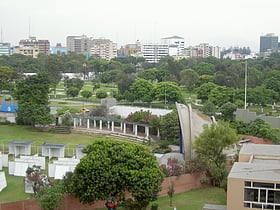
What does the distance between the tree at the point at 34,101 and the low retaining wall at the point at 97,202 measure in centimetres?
1325

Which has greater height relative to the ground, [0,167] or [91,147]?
[91,147]

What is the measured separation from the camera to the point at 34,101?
91.0ft

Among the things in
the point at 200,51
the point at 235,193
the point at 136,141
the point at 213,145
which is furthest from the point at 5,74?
the point at 200,51

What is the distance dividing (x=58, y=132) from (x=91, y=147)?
1442 centimetres

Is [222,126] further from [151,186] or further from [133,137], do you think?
[133,137]

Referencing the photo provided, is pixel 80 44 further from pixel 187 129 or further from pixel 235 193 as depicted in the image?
pixel 235 193

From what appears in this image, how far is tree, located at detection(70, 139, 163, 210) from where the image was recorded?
42.5ft

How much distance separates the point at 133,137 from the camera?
1049 inches

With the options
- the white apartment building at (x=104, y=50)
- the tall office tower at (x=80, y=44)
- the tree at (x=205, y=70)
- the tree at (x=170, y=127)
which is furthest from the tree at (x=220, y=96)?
the tall office tower at (x=80, y=44)

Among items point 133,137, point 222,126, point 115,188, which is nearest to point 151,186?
point 115,188

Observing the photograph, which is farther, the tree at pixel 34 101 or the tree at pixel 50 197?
the tree at pixel 34 101

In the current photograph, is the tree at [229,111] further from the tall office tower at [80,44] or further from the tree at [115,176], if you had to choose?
the tall office tower at [80,44]

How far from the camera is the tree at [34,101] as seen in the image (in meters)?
27.3

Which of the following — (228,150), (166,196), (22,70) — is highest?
(22,70)
